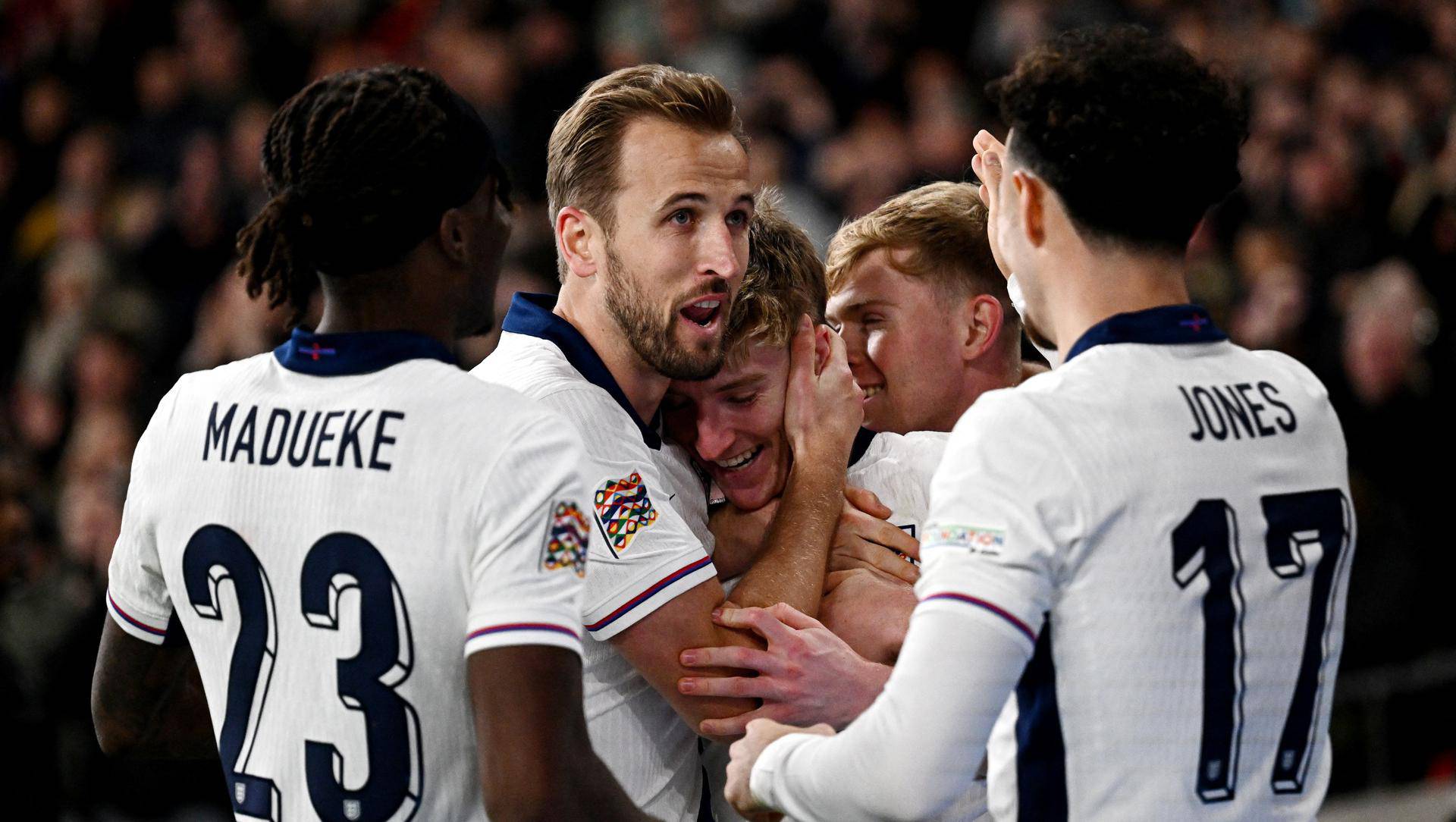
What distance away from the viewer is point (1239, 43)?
9.83m

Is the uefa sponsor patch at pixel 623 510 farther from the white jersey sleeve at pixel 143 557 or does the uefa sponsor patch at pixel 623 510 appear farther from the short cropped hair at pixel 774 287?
the white jersey sleeve at pixel 143 557

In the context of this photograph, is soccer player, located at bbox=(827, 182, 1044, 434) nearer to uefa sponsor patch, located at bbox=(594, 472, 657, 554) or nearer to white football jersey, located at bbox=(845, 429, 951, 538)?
white football jersey, located at bbox=(845, 429, 951, 538)

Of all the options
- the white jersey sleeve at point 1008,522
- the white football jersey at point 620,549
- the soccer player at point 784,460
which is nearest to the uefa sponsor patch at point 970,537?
the white jersey sleeve at point 1008,522

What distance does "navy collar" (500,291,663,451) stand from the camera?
10.3 ft

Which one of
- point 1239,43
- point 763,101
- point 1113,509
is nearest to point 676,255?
point 1113,509

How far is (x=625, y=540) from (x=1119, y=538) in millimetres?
986

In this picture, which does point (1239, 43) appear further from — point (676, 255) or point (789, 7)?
point (676, 255)

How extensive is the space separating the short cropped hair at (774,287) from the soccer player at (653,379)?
0.21 feet

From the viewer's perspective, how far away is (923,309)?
11.8 ft

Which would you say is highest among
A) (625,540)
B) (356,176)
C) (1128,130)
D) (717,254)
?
(356,176)

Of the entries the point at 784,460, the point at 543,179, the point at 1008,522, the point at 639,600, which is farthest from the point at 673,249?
the point at 543,179

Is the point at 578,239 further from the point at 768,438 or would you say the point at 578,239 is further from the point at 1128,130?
the point at 1128,130

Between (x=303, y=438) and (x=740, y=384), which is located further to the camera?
(x=740, y=384)

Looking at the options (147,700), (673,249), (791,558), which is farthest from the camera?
(673,249)
